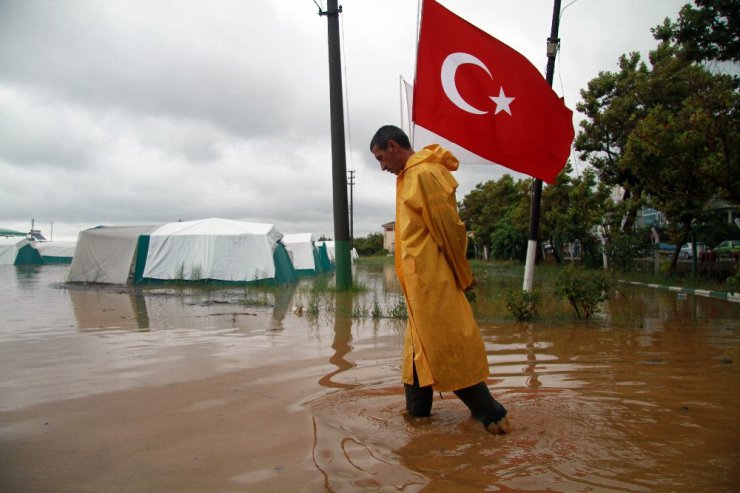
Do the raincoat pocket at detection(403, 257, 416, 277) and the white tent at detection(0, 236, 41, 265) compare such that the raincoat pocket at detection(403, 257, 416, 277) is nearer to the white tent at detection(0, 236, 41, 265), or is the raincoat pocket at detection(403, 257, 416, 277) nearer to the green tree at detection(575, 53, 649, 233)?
the green tree at detection(575, 53, 649, 233)

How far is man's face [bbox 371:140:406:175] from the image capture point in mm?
3180

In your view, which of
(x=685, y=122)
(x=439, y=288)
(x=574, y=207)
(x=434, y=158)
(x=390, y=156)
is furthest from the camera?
(x=574, y=207)

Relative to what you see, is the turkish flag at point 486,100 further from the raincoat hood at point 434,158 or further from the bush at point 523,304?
the raincoat hood at point 434,158

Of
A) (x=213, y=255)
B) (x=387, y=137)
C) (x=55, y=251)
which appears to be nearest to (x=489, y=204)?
(x=213, y=255)

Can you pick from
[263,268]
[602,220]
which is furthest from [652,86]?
[263,268]

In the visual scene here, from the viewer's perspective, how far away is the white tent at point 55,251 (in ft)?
146

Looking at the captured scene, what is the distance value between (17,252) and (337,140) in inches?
1443

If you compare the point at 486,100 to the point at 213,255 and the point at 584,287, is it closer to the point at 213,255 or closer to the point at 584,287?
the point at 584,287

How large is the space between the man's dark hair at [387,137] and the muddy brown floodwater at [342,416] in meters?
1.57

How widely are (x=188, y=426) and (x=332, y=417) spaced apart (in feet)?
2.66

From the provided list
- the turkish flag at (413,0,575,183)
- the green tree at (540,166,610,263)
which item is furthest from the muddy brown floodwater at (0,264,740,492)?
the green tree at (540,166,610,263)

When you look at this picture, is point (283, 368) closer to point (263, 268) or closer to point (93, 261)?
point (263, 268)

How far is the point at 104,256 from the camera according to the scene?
1828cm

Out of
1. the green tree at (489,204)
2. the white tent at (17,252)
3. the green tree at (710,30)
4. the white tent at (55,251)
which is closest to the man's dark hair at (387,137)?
the green tree at (710,30)
